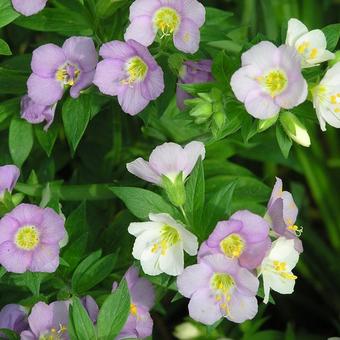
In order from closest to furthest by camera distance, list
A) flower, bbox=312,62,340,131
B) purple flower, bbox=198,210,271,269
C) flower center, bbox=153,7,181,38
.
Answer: purple flower, bbox=198,210,271,269
flower, bbox=312,62,340,131
flower center, bbox=153,7,181,38

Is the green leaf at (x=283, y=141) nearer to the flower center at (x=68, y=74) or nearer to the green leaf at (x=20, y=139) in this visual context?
the flower center at (x=68, y=74)

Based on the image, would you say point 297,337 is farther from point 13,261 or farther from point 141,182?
point 13,261

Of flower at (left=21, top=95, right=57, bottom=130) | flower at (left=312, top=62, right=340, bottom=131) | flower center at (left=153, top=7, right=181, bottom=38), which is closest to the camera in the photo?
flower at (left=312, top=62, right=340, bottom=131)

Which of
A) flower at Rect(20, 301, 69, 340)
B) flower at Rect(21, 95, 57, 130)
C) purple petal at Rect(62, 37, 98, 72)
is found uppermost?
purple petal at Rect(62, 37, 98, 72)

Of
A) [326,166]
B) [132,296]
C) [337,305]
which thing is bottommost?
[337,305]

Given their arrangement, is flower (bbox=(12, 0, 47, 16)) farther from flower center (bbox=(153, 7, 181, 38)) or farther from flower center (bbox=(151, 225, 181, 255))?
flower center (bbox=(151, 225, 181, 255))

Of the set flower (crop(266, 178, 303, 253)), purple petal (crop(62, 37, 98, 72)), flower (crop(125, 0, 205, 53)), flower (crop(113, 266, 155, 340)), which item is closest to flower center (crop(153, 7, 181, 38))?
flower (crop(125, 0, 205, 53))

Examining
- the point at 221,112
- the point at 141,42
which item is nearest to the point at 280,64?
the point at 221,112
